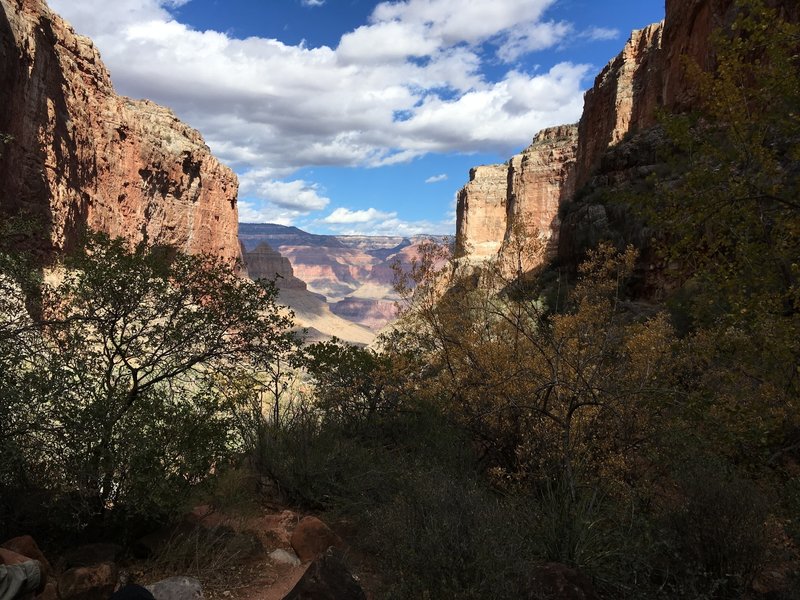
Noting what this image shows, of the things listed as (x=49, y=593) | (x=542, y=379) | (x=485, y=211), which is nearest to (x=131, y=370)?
(x=49, y=593)

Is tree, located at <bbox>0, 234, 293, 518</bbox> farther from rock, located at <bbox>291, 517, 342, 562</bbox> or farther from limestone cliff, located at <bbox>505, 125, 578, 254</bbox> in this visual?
limestone cliff, located at <bbox>505, 125, 578, 254</bbox>

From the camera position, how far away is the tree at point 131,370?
6438 millimetres

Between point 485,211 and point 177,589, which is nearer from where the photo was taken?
point 177,589

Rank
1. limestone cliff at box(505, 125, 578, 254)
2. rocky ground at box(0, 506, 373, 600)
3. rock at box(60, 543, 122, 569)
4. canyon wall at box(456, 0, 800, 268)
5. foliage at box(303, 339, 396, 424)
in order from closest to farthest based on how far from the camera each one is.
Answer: rocky ground at box(0, 506, 373, 600)
rock at box(60, 543, 122, 569)
foliage at box(303, 339, 396, 424)
canyon wall at box(456, 0, 800, 268)
limestone cliff at box(505, 125, 578, 254)

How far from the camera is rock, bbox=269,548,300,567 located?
7.16m

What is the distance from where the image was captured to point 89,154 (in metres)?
52.6

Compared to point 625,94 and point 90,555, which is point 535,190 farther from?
point 90,555

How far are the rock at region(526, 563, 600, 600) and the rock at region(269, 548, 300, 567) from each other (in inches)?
143

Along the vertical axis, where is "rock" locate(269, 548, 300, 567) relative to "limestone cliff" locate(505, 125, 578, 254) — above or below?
below

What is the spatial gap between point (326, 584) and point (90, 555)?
129 inches

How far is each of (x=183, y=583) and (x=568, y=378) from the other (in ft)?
21.4

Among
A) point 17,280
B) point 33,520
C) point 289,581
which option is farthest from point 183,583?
point 17,280

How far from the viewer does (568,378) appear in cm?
892

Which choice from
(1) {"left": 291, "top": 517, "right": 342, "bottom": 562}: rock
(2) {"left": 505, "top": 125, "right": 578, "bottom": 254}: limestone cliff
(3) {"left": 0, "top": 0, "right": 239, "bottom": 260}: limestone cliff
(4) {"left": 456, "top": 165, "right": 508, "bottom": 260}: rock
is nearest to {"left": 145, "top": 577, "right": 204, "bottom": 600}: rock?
(1) {"left": 291, "top": 517, "right": 342, "bottom": 562}: rock
